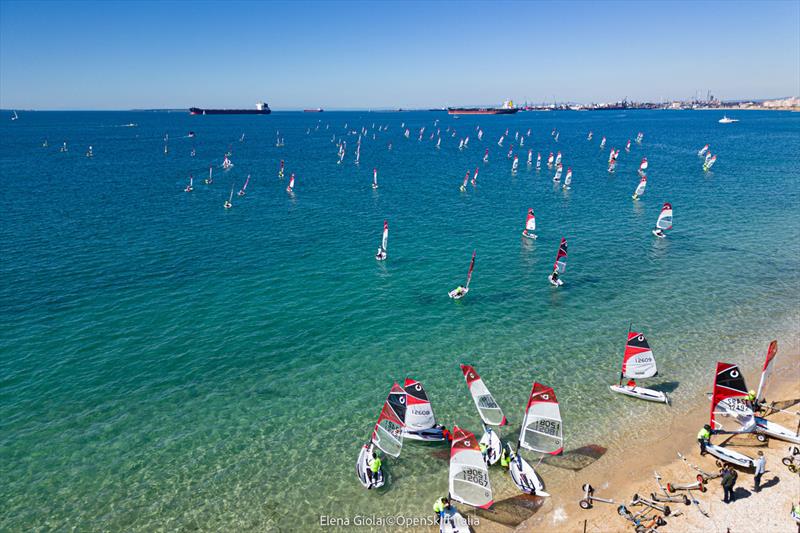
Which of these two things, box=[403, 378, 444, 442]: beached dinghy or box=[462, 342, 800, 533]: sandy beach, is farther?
box=[403, 378, 444, 442]: beached dinghy

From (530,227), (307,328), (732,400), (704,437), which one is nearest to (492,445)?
(704,437)

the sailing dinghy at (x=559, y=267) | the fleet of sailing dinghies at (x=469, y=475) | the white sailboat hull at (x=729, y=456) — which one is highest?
the sailing dinghy at (x=559, y=267)

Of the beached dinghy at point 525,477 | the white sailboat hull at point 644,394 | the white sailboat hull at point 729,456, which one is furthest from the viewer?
the white sailboat hull at point 644,394

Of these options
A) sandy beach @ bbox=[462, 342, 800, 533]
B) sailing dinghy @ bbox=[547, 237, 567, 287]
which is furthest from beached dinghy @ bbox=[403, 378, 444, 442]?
sailing dinghy @ bbox=[547, 237, 567, 287]

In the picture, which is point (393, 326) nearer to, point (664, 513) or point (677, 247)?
point (664, 513)

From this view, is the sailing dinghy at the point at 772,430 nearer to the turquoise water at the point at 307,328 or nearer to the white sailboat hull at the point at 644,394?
the turquoise water at the point at 307,328

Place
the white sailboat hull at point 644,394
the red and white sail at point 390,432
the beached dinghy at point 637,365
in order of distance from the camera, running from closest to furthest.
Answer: the red and white sail at point 390,432 → the white sailboat hull at point 644,394 → the beached dinghy at point 637,365

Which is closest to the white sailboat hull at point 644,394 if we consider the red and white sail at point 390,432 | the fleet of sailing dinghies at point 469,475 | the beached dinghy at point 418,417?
the beached dinghy at point 418,417

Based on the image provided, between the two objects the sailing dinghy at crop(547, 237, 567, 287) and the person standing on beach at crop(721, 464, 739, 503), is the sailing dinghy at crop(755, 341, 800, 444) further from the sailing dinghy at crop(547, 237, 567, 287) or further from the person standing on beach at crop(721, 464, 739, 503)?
the sailing dinghy at crop(547, 237, 567, 287)
